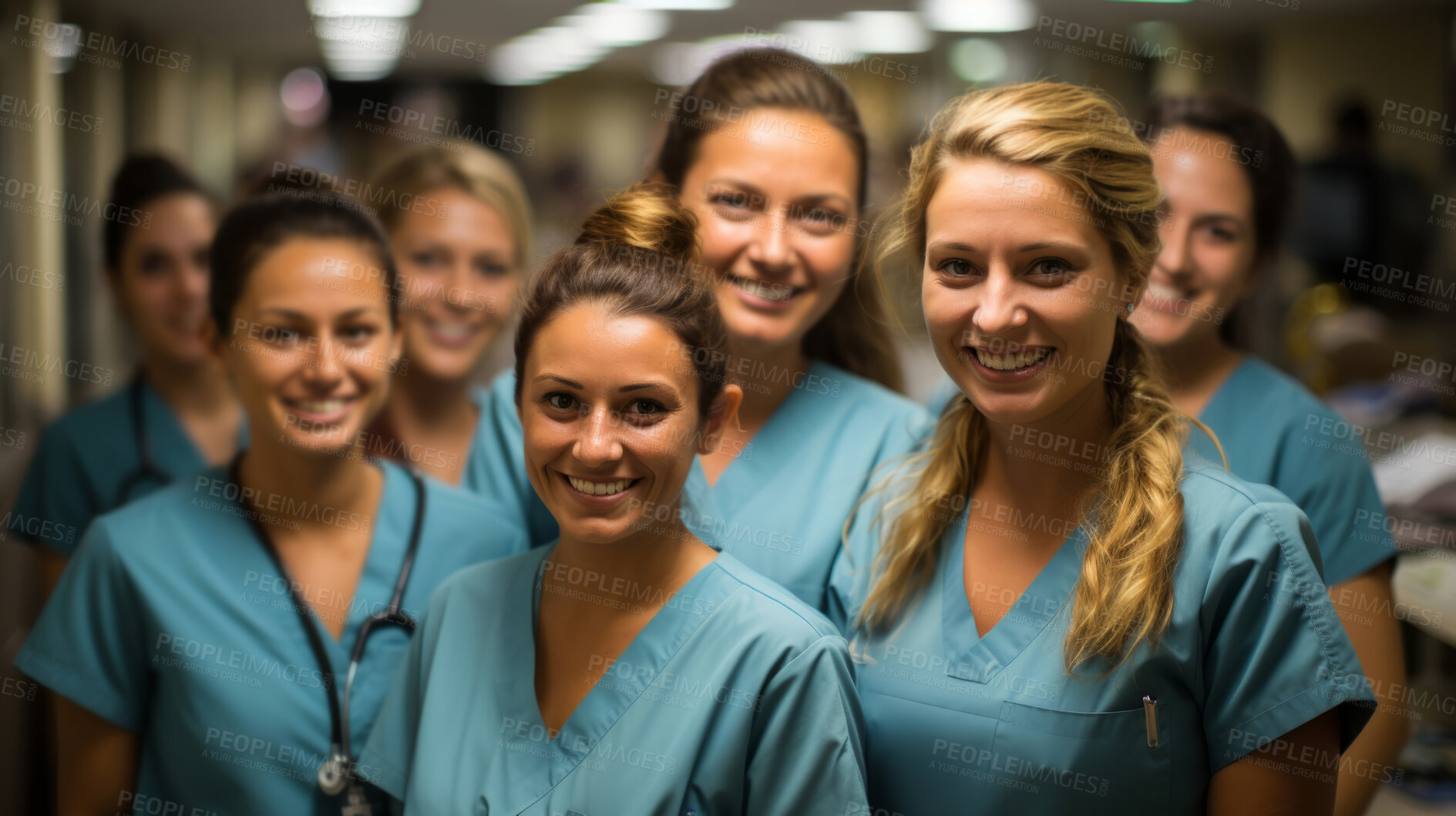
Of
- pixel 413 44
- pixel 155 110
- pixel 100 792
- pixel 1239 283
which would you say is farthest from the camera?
pixel 413 44

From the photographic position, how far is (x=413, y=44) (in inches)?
272

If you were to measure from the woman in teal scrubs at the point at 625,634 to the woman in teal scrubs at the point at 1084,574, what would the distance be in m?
0.16

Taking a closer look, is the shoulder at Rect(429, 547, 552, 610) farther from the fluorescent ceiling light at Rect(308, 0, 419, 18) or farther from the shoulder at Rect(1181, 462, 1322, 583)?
the fluorescent ceiling light at Rect(308, 0, 419, 18)

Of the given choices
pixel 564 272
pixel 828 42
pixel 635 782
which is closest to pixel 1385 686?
pixel 635 782

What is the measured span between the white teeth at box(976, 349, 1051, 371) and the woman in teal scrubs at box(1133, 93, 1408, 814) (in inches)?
18.2

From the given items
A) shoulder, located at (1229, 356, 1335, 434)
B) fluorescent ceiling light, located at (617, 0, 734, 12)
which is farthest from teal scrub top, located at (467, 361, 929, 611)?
fluorescent ceiling light, located at (617, 0, 734, 12)

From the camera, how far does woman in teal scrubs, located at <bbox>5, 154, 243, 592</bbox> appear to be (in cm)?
207

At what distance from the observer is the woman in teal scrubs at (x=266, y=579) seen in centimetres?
139

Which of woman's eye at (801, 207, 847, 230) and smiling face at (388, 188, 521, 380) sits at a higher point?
woman's eye at (801, 207, 847, 230)

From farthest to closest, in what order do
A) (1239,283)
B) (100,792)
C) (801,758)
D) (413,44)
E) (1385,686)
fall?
1. (413,44)
2. (1239,283)
3. (1385,686)
4. (100,792)
5. (801,758)

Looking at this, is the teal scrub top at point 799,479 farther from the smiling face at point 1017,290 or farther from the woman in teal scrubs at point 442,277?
the woman in teal scrubs at point 442,277

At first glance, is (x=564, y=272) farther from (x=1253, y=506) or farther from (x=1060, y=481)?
(x=1253, y=506)

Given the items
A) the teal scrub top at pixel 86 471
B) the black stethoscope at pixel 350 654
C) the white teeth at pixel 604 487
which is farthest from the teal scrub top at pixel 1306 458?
the teal scrub top at pixel 86 471

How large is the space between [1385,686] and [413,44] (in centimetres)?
693
